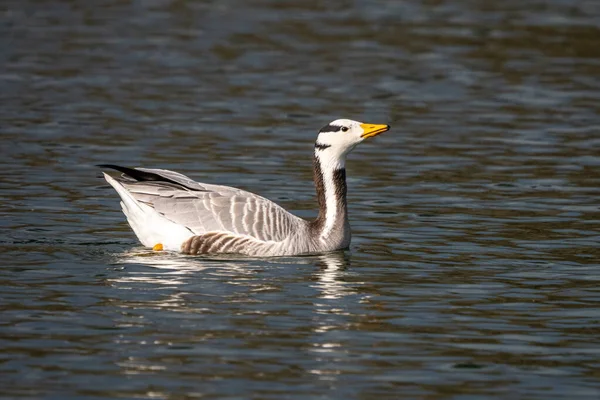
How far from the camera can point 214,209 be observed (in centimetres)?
1678

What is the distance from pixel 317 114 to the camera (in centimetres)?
2703

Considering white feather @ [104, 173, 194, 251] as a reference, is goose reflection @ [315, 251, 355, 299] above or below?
below

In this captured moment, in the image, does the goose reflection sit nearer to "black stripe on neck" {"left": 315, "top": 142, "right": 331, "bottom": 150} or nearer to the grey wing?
the grey wing

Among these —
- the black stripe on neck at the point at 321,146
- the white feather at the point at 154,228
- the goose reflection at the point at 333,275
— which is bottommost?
the goose reflection at the point at 333,275

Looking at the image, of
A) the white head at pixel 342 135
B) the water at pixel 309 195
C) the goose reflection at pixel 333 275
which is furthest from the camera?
the white head at pixel 342 135

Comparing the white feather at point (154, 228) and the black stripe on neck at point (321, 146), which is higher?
the black stripe on neck at point (321, 146)

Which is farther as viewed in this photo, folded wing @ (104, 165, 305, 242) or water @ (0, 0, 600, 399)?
folded wing @ (104, 165, 305, 242)

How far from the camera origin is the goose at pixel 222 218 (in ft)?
54.5

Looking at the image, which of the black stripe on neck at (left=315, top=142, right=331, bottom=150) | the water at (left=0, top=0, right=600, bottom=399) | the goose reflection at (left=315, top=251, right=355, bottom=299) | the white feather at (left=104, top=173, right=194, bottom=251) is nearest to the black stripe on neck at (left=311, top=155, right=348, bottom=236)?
the black stripe on neck at (left=315, top=142, right=331, bottom=150)

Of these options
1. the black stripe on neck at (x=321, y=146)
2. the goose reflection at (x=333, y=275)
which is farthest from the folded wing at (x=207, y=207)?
the black stripe on neck at (x=321, y=146)

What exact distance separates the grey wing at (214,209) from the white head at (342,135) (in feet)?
3.36

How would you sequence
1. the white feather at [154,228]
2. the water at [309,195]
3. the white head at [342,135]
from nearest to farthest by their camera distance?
the water at [309,195]
the white feather at [154,228]
the white head at [342,135]

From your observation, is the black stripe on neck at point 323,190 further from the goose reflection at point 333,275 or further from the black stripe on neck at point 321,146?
the goose reflection at point 333,275

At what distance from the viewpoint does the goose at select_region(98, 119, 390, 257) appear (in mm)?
16625
